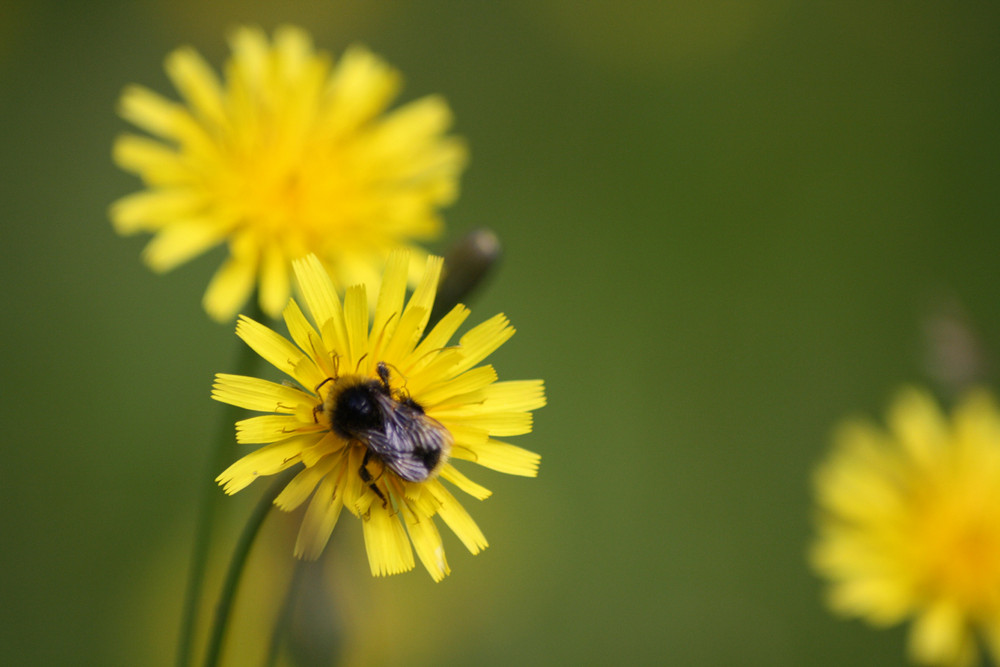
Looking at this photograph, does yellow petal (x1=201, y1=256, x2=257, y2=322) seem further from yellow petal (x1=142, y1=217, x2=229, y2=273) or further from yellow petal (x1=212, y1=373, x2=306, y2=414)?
yellow petal (x1=212, y1=373, x2=306, y2=414)

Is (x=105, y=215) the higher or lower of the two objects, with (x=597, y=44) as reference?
lower

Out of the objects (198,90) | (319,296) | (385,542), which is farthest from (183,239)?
(385,542)

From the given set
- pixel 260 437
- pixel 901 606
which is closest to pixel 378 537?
pixel 260 437

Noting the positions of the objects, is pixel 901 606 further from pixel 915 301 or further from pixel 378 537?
pixel 915 301

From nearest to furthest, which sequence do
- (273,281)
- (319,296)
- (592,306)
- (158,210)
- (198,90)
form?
(319,296)
(273,281)
(158,210)
(198,90)
(592,306)

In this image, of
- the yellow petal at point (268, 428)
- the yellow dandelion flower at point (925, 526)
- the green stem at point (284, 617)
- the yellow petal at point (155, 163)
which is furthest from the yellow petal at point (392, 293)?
the yellow dandelion flower at point (925, 526)

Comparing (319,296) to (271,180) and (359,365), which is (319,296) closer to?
(359,365)

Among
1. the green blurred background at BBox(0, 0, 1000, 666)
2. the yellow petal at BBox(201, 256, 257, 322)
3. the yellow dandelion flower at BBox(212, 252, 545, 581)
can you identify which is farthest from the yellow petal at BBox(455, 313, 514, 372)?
the yellow petal at BBox(201, 256, 257, 322)
